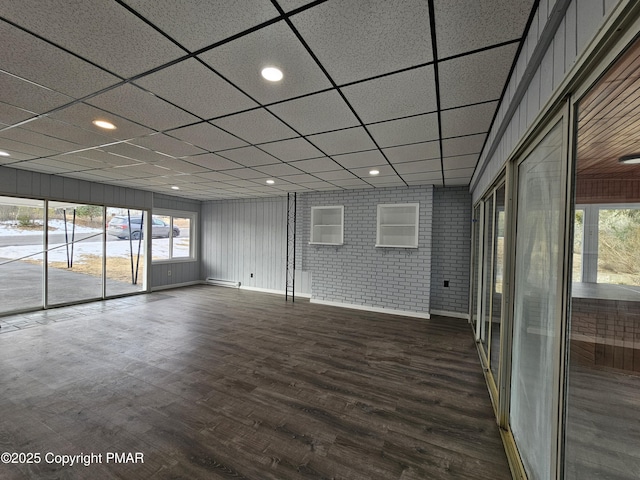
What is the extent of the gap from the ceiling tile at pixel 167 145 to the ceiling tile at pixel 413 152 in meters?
2.57

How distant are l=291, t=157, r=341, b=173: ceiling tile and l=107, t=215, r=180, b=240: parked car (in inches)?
209

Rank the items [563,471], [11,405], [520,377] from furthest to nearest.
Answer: [11,405], [520,377], [563,471]

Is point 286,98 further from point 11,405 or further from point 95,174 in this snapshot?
point 95,174

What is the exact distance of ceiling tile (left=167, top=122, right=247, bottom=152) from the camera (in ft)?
9.51

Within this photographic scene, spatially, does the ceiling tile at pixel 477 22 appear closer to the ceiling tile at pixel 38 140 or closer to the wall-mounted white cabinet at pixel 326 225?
the ceiling tile at pixel 38 140

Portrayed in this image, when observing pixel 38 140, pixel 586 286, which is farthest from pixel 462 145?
pixel 38 140

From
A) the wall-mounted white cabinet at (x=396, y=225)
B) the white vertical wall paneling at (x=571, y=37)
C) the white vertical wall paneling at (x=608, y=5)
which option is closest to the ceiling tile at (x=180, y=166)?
the wall-mounted white cabinet at (x=396, y=225)

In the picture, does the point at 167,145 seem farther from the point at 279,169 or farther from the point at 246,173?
the point at 279,169

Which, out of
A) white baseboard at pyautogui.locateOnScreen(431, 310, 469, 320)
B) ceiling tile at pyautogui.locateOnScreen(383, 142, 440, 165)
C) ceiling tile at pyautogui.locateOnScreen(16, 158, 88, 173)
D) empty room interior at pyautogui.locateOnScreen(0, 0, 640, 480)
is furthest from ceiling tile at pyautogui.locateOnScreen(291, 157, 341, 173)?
ceiling tile at pyautogui.locateOnScreen(16, 158, 88, 173)

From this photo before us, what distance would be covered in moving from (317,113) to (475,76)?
1.27 m

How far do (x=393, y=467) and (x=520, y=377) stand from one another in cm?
108

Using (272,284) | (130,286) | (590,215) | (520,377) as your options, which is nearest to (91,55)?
(590,215)

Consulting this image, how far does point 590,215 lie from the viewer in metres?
1.02

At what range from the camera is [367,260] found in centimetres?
614
